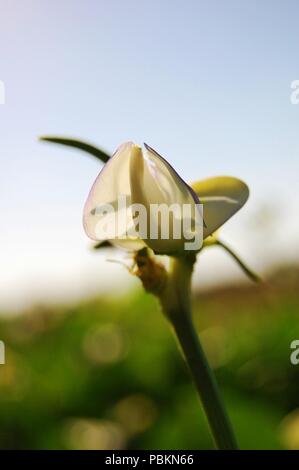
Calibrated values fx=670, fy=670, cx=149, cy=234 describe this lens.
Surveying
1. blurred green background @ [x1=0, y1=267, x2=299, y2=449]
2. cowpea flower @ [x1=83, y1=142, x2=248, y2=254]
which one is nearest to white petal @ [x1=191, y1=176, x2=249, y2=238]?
cowpea flower @ [x1=83, y1=142, x2=248, y2=254]

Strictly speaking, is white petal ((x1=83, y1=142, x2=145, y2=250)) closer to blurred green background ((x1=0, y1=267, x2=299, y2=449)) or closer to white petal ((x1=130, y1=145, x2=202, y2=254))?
white petal ((x1=130, y1=145, x2=202, y2=254))

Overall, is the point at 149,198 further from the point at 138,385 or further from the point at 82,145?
the point at 138,385

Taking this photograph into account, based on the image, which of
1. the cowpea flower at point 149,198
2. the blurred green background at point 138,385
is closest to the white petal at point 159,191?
the cowpea flower at point 149,198

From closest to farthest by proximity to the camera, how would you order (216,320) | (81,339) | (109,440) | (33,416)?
(109,440)
(33,416)
(81,339)
(216,320)
